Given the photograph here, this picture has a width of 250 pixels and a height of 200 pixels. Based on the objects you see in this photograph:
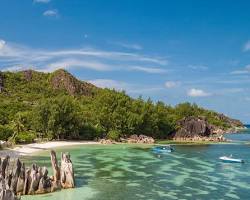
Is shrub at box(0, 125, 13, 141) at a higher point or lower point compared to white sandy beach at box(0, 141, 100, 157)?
Answer: higher

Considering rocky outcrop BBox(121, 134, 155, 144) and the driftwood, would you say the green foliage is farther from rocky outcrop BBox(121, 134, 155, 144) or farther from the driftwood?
the driftwood

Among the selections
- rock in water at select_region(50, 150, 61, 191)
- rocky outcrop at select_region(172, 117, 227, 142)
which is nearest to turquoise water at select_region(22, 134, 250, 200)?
rock in water at select_region(50, 150, 61, 191)

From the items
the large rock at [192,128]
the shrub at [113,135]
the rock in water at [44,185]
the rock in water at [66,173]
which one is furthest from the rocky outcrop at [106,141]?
the rock in water at [44,185]

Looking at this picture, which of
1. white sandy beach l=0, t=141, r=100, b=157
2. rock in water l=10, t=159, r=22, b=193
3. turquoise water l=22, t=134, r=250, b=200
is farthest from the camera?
white sandy beach l=0, t=141, r=100, b=157

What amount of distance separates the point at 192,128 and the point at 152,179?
370ft

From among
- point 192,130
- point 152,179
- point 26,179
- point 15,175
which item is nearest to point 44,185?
point 26,179

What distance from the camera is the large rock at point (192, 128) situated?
160738 millimetres

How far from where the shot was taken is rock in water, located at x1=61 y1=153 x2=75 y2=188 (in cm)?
4478

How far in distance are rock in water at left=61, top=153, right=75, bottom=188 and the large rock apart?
115993 mm

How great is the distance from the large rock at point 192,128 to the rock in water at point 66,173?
116 meters

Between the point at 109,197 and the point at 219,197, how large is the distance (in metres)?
11.6

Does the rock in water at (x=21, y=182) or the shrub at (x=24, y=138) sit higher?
the shrub at (x=24, y=138)

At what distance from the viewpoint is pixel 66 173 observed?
149ft

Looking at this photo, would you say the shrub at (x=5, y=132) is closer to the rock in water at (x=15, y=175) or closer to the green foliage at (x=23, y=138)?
the green foliage at (x=23, y=138)
